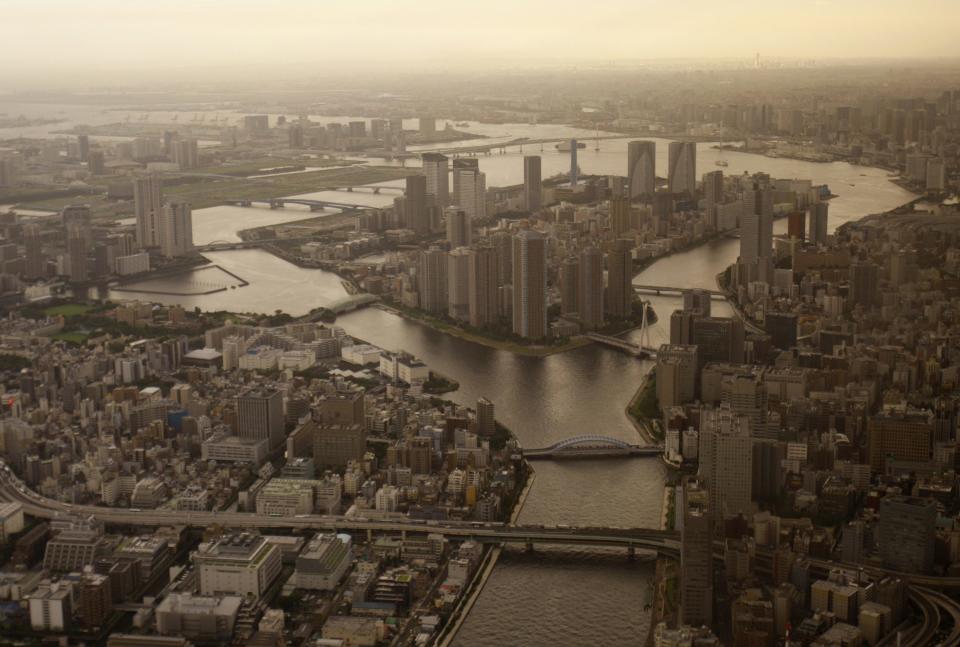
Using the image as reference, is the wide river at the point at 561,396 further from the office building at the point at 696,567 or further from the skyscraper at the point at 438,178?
the skyscraper at the point at 438,178

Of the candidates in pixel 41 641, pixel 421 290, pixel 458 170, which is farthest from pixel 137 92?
pixel 41 641

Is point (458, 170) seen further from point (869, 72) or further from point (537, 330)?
point (869, 72)

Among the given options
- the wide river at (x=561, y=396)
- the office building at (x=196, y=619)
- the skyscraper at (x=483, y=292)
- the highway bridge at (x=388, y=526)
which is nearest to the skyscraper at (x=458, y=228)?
the wide river at (x=561, y=396)

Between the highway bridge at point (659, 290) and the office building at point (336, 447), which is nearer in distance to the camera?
the office building at point (336, 447)

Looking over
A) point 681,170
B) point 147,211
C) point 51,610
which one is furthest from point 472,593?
point 681,170

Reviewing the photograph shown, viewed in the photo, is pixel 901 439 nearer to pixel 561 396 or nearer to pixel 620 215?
pixel 561 396
